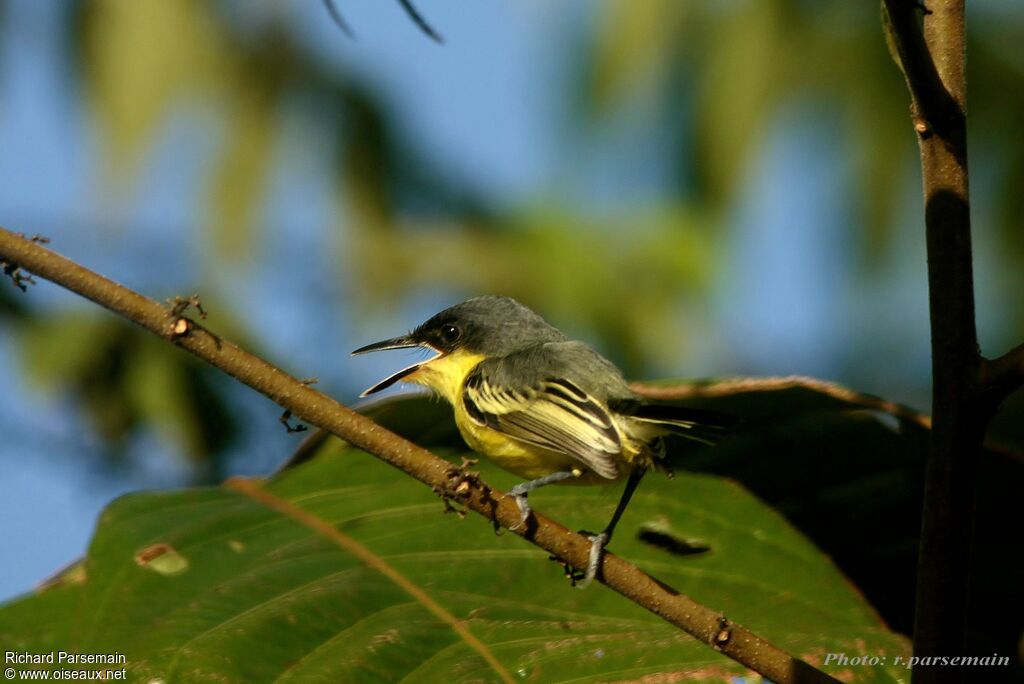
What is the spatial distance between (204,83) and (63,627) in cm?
591

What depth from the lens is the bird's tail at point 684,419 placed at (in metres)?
2.14

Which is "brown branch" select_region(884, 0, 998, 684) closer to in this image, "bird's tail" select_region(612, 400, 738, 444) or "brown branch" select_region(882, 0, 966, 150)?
"brown branch" select_region(882, 0, 966, 150)

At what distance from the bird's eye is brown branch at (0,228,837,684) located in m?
1.24

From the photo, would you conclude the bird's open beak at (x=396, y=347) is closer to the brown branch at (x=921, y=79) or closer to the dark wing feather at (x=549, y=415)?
the dark wing feather at (x=549, y=415)

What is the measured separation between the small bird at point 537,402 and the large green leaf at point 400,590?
0.16 m

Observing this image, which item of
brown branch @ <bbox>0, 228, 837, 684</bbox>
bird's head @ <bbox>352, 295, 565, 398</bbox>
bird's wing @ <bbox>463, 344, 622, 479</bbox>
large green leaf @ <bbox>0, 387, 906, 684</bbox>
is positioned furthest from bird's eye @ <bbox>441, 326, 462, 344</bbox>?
brown branch @ <bbox>0, 228, 837, 684</bbox>

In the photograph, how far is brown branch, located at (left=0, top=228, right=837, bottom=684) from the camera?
1527 mm

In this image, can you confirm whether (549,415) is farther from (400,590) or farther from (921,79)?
(921,79)

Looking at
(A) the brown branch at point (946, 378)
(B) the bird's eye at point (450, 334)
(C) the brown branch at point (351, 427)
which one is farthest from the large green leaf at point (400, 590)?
(A) the brown branch at point (946, 378)

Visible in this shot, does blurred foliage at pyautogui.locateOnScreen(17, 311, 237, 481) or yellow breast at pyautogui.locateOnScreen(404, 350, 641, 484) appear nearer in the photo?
yellow breast at pyautogui.locateOnScreen(404, 350, 641, 484)

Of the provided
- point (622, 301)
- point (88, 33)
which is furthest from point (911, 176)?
point (88, 33)

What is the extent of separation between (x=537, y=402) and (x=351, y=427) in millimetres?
935

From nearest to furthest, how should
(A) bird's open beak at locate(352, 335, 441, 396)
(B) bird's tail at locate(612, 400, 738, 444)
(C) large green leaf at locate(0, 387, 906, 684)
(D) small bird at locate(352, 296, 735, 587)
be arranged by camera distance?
(C) large green leaf at locate(0, 387, 906, 684) → (B) bird's tail at locate(612, 400, 738, 444) → (D) small bird at locate(352, 296, 735, 587) → (A) bird's open beak at locate(352, 335, 441, 396)

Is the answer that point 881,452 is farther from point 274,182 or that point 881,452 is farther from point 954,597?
point 274,182
